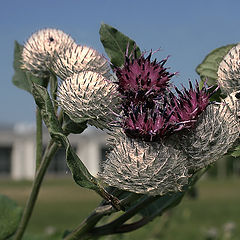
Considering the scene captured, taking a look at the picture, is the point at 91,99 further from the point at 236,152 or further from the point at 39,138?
the point at 39,138

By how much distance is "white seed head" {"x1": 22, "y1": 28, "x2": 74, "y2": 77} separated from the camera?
2551 millimetres

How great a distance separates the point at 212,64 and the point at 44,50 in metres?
0.76

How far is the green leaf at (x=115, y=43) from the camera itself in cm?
229

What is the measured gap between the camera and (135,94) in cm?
191

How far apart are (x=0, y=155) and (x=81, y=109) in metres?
64.2

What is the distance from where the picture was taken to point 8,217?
2.88m

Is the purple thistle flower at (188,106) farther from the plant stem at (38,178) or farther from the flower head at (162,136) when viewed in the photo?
the plant stem at (38,178)

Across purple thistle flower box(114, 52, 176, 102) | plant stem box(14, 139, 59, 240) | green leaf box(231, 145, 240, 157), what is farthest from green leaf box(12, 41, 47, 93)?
green leaf box(231, 145, 240, 157)

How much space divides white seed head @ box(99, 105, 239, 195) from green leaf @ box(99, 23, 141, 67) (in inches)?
19.8

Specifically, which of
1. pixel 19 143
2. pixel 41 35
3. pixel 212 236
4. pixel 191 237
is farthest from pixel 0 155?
pixel 41 35

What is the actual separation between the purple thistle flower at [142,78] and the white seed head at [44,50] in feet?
1.87

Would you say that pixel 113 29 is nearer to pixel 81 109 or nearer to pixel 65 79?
pixel 65 79

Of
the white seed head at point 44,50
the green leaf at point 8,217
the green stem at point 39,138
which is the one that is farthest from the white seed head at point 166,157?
the green leaf at point 8,217

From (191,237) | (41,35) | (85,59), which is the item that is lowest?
(191,237)
